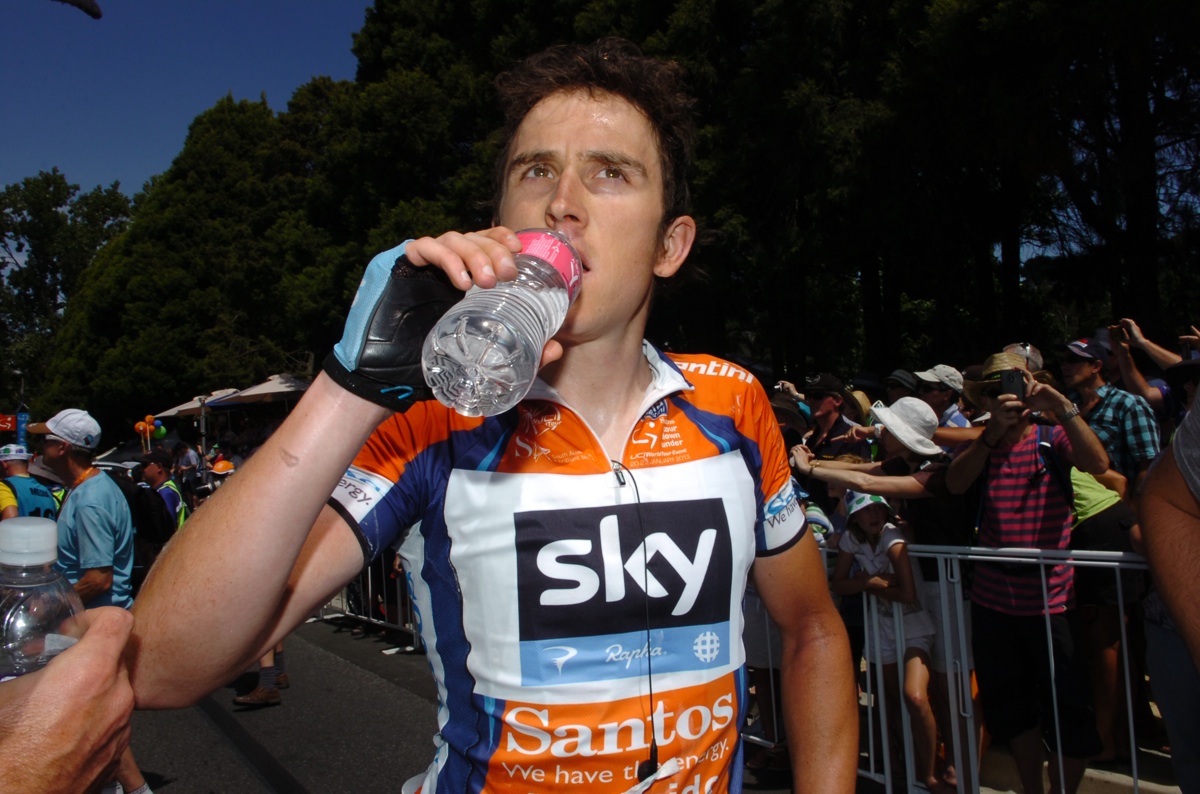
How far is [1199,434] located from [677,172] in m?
1.21

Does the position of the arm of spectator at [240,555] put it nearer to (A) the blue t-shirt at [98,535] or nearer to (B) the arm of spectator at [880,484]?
(B) the arm of spectator at [880,484]

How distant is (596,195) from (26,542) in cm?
112

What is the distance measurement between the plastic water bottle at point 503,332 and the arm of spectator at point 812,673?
71 centimetres

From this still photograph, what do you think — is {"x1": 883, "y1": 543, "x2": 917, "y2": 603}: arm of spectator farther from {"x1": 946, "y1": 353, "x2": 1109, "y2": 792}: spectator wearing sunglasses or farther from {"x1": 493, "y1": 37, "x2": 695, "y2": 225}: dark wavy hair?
{"x1": 493, "y1": 37, "x2": 695, "y2": 225}: dark wavy hair

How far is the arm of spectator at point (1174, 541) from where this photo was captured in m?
1.68

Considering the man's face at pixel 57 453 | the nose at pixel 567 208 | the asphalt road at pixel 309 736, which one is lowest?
the asphalt road at pixel 309 736

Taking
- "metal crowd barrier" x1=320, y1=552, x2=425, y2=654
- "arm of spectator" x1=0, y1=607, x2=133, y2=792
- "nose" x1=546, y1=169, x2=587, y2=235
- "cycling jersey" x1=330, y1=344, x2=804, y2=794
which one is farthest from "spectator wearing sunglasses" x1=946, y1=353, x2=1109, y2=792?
"metal crowd barrier" x1=320, y1=552, x2=425, y2=654

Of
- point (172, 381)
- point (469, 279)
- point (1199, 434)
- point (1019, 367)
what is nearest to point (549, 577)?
point (469, 279)

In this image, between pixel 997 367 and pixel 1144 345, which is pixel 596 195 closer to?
pixel 997 367

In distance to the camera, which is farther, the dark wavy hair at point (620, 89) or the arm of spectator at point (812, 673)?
the dark wavy hair at point (620, 89)

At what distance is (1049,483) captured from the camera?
13.4 feet

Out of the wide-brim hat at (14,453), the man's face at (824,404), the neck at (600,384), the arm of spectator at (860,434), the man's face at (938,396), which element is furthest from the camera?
the wide-brim hat at (14,453)

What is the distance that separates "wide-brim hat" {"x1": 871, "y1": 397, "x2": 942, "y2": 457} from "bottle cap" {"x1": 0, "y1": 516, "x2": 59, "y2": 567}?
4221 millimetres

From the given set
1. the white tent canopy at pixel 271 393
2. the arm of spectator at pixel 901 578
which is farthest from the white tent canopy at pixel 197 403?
the arm of spectator at pixel 901 578
